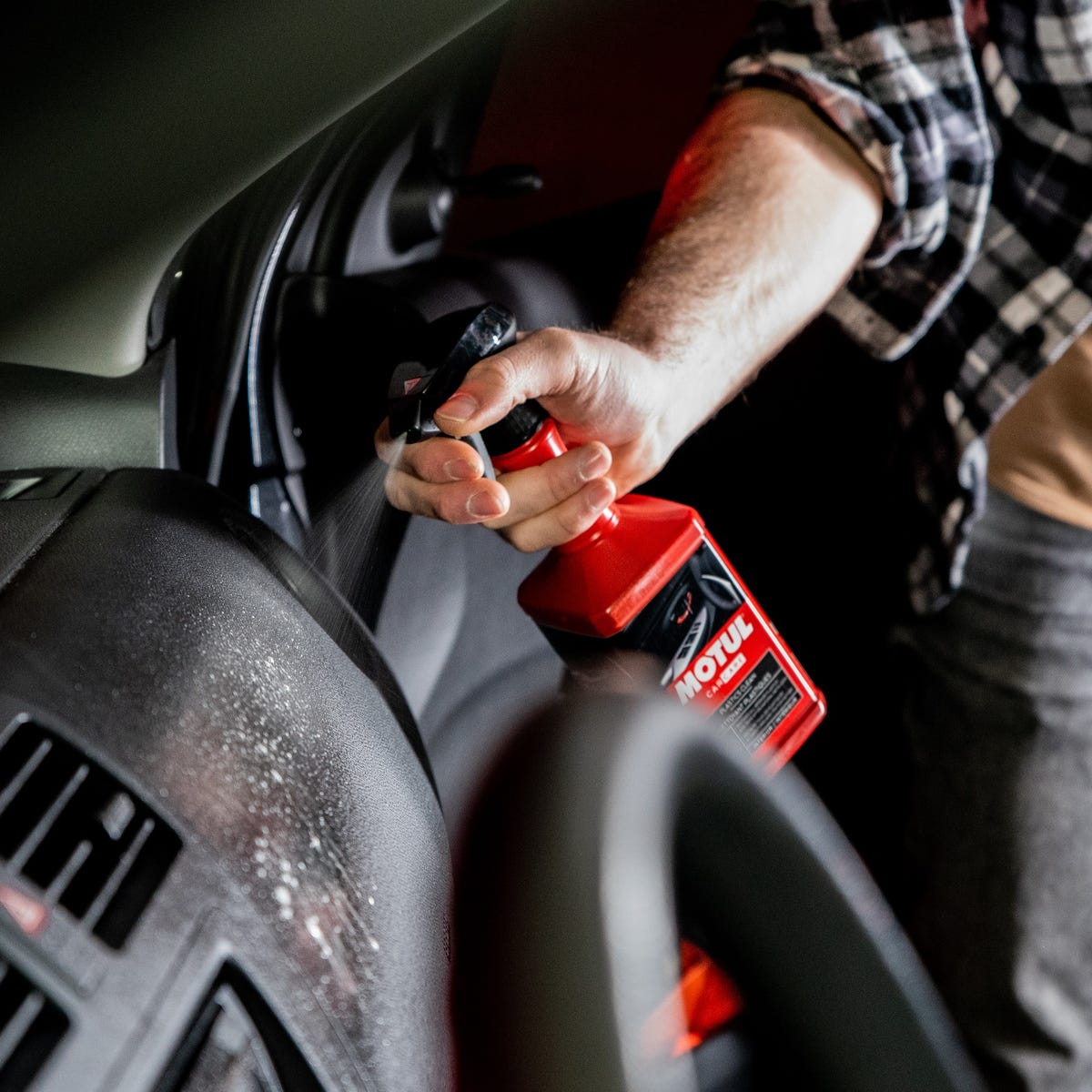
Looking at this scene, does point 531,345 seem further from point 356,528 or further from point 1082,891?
point 1082,891

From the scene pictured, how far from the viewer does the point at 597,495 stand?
66 centimetres

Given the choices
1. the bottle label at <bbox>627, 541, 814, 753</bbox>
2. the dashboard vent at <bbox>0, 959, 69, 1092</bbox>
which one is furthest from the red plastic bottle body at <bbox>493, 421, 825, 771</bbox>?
the dashboard vent at <bbox>0, 959, 69, 1092</bbox>

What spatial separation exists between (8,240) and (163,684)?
16 centimetres

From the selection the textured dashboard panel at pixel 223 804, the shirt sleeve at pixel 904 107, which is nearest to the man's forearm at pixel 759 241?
the shirt sleeve at pixel 904 107

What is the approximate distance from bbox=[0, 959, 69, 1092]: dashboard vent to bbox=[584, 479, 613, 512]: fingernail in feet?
1.36

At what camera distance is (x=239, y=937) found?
363mm

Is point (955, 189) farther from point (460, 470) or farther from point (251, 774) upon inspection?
point (251, 774)

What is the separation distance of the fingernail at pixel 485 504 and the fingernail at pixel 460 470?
0.5 inches

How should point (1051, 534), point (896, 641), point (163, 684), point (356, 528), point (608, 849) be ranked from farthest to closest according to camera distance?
point (896, 641) < point (1051, 534) < point (356, 528) < point (163, 684) < point (608, 849)

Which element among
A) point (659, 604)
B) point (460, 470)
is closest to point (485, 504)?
point (460, 470)

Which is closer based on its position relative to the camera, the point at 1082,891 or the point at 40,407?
the point at 40,407

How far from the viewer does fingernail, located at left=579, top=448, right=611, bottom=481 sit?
25.7 inches

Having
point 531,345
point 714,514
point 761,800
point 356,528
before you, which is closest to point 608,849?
point 761,800

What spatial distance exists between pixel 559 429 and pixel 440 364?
18 centimetres
